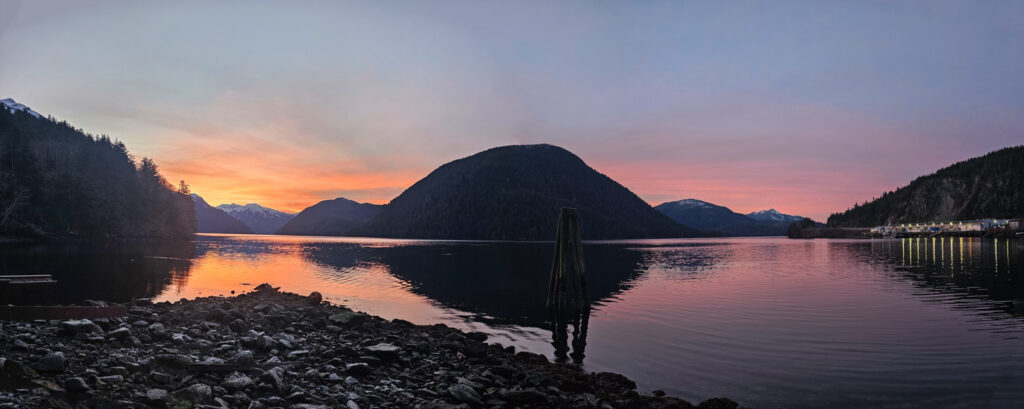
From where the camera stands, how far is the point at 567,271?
102 feet

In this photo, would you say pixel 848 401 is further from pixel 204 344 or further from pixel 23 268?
pixel 23 268

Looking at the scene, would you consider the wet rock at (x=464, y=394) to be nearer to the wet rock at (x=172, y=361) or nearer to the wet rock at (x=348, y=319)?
the wet rock at (x=172, y=361)

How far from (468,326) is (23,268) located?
190 ft

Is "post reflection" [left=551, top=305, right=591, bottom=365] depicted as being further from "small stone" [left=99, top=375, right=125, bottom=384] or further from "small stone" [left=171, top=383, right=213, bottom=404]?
"small stone" [left=99, top=375, right=125, bottom=384]

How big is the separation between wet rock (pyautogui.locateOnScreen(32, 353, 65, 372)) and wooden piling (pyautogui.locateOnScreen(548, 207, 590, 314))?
74.3 feet

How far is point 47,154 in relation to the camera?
167375 millimetres

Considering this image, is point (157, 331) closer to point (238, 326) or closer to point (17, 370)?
point (238, 326)

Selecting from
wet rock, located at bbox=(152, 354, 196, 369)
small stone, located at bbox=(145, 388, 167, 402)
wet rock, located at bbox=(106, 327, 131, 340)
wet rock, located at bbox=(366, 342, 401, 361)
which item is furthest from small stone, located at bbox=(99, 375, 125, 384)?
wet rock, located at bbox=(366, 342, 401, 361)

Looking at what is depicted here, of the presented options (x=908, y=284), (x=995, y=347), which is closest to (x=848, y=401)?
(x=995, y=347)

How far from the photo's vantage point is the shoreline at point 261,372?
377 inches

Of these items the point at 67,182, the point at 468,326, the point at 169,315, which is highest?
the point at 67,182

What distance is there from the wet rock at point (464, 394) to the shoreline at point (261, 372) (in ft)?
0.09

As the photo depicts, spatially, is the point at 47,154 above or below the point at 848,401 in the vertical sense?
above

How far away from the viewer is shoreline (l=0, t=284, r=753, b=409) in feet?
31.4
